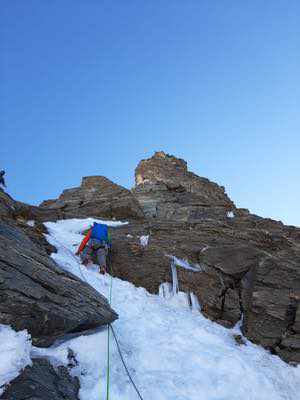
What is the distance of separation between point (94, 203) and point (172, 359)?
14465 mm

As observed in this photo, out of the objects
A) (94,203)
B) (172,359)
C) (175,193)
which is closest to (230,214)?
(175,193)

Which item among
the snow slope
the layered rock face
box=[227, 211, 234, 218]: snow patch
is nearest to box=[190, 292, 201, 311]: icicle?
the snow slope

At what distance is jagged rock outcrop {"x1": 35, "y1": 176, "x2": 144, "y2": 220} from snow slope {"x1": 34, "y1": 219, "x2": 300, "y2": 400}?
8.19m

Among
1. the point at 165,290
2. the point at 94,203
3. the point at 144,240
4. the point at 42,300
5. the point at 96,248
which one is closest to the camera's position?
the point at 42,300

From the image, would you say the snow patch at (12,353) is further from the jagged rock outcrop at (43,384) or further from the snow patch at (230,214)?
the snow patch at (230,214)

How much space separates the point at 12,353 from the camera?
17.3ft

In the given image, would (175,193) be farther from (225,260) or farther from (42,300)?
(42,300)

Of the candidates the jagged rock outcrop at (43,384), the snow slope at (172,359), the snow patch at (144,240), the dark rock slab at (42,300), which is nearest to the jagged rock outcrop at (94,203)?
the snow patch at (144,240)

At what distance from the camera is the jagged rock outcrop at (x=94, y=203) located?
1981cm

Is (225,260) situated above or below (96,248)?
below

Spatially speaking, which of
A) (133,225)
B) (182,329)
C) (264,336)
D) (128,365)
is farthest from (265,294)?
(133,225)

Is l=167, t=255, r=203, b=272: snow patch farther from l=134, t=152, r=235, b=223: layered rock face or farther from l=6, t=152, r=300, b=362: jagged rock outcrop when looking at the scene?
l=134, t=152, r=235, b=223: layered rock face

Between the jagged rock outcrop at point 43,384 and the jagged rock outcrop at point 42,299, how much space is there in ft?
2.16

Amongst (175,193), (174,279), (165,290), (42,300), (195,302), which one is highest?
(175,193)
